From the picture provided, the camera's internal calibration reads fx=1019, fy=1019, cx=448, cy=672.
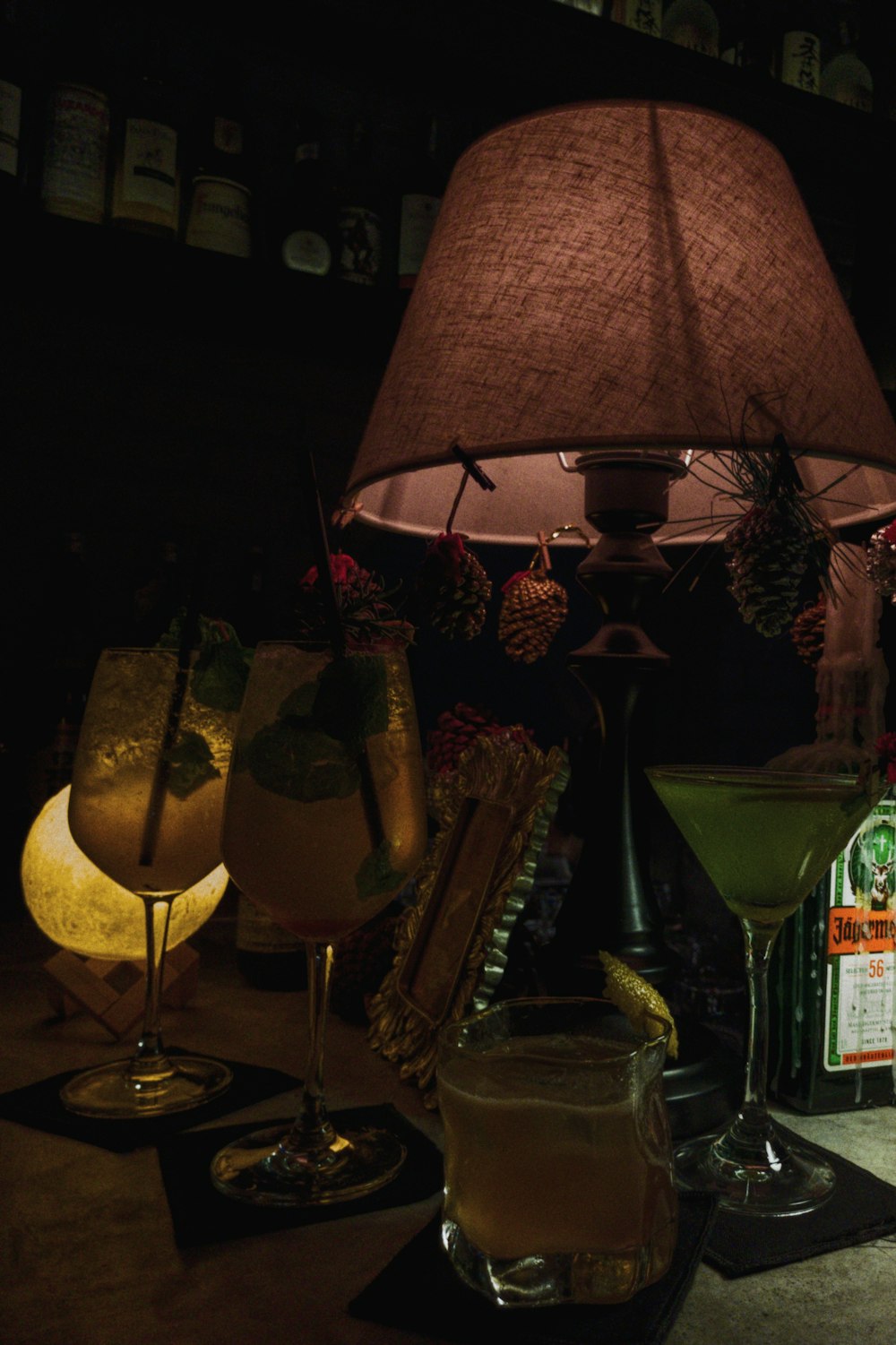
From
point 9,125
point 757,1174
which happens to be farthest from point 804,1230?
point 9,125

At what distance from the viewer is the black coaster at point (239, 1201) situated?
23.7 inches

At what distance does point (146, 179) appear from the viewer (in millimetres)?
1456

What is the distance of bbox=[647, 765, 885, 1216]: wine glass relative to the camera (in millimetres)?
695

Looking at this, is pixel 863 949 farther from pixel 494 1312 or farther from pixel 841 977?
pixel 494 1312

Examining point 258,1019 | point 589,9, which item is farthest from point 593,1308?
point 589,9

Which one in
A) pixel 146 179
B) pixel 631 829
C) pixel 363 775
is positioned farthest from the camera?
pixel 146 179

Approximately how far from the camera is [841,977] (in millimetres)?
867

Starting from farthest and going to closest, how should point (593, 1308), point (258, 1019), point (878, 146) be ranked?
point (878, 146) → point (258, 1019) → point (593, 1308)

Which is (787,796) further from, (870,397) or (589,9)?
(589,9)

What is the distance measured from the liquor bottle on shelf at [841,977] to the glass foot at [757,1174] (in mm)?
116

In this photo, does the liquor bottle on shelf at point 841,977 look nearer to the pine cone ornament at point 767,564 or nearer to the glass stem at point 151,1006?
the pine cone ornament at point 767,564

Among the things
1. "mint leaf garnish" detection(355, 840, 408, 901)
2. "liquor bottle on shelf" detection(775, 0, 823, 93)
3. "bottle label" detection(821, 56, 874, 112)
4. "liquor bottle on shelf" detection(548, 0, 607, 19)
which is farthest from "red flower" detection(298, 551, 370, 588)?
"bottle label" detection(821, 56, 874, 112)

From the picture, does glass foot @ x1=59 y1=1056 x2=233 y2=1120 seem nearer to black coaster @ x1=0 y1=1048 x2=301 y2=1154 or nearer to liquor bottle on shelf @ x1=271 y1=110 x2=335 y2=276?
black coaster @ x1=0 y1=1048 x2=301 y2=1154

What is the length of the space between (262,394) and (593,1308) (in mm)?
1537
